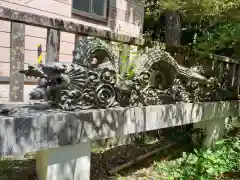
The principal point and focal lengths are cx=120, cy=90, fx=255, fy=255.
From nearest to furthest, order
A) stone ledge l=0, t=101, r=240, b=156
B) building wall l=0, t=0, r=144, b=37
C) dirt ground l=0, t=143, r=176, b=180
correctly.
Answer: stone ledge l=0, t=101, r=240, b=156 < dirt ground l=0, t=143, r=176, b=180 < building wall l=0, t=0, r=144, b=37

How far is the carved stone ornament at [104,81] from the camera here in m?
2.28

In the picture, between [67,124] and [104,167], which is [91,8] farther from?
[67,124]

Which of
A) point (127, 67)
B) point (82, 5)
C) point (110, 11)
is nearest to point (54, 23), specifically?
point (127, 67)

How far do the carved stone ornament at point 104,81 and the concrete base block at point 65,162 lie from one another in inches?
16.3

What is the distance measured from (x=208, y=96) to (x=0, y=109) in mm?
3456

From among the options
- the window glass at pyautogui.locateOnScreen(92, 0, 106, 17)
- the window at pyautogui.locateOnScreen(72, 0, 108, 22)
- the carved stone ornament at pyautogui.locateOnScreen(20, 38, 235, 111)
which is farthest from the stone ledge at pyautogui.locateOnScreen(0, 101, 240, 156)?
the window glass at pyautogui.locateOnScreen(92, 0, 106, 17)

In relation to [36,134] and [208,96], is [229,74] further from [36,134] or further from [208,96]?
[36,134]

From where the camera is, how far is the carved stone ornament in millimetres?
2281

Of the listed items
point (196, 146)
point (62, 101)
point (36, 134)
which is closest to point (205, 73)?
point (196, 146)

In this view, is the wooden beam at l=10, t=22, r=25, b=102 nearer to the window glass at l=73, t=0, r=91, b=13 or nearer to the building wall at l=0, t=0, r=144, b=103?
the building wall at l=0, t=0, r=144, b=103

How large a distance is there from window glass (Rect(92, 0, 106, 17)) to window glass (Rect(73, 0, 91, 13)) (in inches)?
7.1

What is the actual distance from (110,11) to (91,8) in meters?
0.70

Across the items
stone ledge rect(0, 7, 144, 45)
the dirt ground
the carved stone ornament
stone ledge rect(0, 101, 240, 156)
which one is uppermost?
stone ledge rect(0, 7, 144, 45)

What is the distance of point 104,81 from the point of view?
257cm
